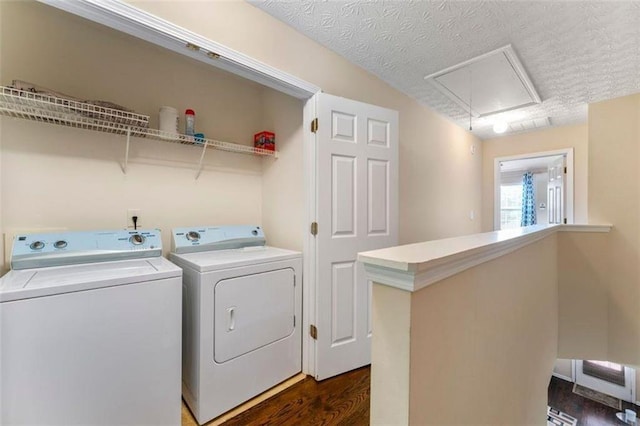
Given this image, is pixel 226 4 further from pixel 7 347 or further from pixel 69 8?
pixel 7 347

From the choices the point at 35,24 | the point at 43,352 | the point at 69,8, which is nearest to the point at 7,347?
Answer: the point at 43,352

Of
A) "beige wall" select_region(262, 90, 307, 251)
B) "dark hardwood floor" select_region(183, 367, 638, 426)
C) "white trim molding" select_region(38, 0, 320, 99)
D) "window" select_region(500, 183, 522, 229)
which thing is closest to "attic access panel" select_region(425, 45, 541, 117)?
"beige wall" select_region(262, 90, 307, 251)

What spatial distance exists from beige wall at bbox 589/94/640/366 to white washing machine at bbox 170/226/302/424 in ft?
10.7

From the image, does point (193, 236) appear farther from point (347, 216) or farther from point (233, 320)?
point (347, 216)

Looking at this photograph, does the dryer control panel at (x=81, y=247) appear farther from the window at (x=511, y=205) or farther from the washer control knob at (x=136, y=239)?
the window at (x=511, y=205)

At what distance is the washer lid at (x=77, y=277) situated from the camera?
3.28 feet

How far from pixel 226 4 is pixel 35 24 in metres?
1.04

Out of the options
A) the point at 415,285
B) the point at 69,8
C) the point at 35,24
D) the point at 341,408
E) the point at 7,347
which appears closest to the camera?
the point at 415,285

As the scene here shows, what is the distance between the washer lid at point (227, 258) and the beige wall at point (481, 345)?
3.70 ft

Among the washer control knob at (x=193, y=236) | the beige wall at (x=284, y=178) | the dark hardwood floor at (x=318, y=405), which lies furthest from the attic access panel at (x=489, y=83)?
the dark hardwood floor at (x=318, y=405)

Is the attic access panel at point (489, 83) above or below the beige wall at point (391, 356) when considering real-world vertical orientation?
above

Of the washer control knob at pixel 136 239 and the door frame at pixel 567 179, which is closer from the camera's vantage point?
the washer control knob at pixel 136 239

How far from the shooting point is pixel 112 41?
170 cm

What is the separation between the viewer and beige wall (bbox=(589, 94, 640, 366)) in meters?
2.63
